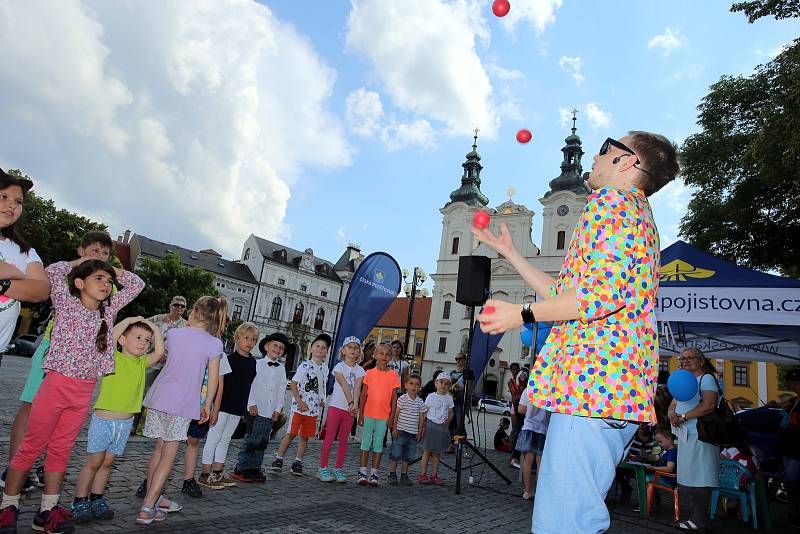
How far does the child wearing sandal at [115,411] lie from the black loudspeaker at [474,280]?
387 cm

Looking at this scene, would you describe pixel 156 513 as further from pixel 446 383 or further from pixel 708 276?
pixel 708 276

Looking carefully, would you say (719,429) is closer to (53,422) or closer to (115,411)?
(115,411)

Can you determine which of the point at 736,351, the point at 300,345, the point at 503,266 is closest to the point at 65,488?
the point at 736,351

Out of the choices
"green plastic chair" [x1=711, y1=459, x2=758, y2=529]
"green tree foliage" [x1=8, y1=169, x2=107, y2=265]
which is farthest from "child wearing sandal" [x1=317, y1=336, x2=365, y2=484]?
"green tree foliage" [x1=8, y1=169, x2=107, y2=265]

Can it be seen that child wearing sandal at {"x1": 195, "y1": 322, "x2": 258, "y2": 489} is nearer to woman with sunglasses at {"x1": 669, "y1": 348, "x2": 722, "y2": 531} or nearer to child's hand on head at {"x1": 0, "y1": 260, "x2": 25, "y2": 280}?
child's hand on head at {"x1": 0, "y1": 260, "x2": 25, "y2": 280}

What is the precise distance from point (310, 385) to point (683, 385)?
4.70 m

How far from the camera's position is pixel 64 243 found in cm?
3262

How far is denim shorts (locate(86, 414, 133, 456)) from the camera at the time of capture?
375 centimetres

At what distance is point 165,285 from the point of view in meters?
40.4

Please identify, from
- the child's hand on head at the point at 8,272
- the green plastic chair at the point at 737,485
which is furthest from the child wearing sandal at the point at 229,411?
the green plastic chair at the point at 737,485

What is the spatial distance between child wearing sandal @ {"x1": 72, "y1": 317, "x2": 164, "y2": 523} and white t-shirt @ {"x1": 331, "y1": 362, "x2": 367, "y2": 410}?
3.07 metres

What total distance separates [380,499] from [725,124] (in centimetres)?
1986

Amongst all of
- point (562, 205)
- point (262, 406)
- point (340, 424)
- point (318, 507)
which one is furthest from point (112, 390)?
point (562, 205)

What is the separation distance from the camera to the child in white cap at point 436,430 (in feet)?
24.6
